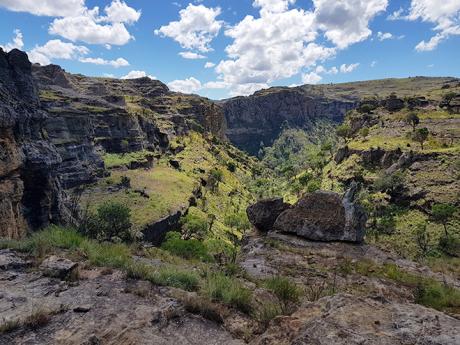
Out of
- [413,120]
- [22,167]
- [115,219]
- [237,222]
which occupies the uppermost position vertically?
[413,120]

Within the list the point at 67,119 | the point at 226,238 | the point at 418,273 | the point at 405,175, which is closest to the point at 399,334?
the point at 418,273

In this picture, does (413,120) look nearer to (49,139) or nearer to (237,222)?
(237,222)

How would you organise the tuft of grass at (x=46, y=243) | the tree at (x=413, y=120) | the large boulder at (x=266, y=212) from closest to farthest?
the tuft of grass at (x=46, y=243)
the large boulder at (x=266, y=212)
the tree at (x=413, y=120)

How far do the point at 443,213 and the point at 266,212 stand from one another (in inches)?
1739

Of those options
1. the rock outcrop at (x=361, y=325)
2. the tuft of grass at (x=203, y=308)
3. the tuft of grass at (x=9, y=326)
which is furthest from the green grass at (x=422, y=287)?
the tuft of grass at (x=9, y=326)

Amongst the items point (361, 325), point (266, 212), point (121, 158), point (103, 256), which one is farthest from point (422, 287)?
point (121, 158)

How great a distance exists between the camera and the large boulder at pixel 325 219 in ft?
71.3

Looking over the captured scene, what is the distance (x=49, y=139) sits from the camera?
5025 cm

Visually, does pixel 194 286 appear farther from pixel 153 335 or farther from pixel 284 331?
pixel 284 331

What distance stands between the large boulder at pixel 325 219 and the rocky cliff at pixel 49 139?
22.0 m

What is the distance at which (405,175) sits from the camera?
74312mm

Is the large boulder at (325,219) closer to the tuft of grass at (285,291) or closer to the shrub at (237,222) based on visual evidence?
the tuft of grass at (285,291)

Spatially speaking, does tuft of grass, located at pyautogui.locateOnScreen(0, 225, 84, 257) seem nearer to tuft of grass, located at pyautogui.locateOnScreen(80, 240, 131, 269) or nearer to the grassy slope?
tuft of grass, located at pyautogui.locateOnScreen(80, 240, 131, 269)

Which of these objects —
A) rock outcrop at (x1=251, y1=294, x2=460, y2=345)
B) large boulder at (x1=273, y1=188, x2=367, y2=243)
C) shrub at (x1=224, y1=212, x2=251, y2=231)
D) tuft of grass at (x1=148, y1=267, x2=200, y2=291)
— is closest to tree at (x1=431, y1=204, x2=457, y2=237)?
shrub at (x1=224, y1=212, x2=251, y2=231)
